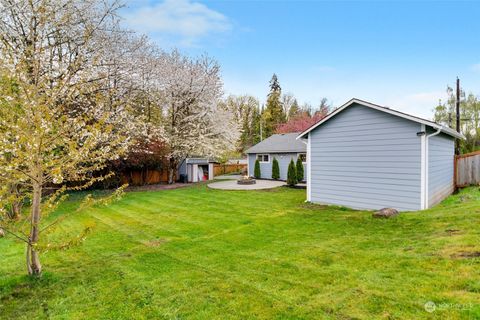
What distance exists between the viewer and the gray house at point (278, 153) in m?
18.6

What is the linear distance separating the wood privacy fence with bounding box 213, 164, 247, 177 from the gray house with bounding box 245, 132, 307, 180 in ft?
20.3

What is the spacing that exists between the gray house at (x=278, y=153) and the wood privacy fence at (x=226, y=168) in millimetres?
6194

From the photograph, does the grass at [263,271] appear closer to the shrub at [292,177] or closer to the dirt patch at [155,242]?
the dirt patch at [155,242]

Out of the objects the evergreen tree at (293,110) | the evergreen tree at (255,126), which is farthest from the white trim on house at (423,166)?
the evergreen tree at (293,110)

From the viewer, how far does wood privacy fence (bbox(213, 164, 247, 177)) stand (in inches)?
1081

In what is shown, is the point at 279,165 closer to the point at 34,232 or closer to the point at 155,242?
the point at 155,242

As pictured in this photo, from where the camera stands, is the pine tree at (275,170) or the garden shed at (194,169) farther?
the garden shed at (194,169)

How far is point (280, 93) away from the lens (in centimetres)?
4484

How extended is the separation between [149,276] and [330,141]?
7.95m

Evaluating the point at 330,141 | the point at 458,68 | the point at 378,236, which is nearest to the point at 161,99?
the point at 330,141

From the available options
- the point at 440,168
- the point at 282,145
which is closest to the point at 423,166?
the point at 440,168

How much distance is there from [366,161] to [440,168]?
9.07ft

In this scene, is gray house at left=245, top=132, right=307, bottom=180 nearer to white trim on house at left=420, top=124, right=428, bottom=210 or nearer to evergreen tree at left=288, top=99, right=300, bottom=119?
white trim on house at left=420, top=124, right=428, bottom=210

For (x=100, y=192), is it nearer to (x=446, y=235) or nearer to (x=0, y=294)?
(x=0, y=294)
